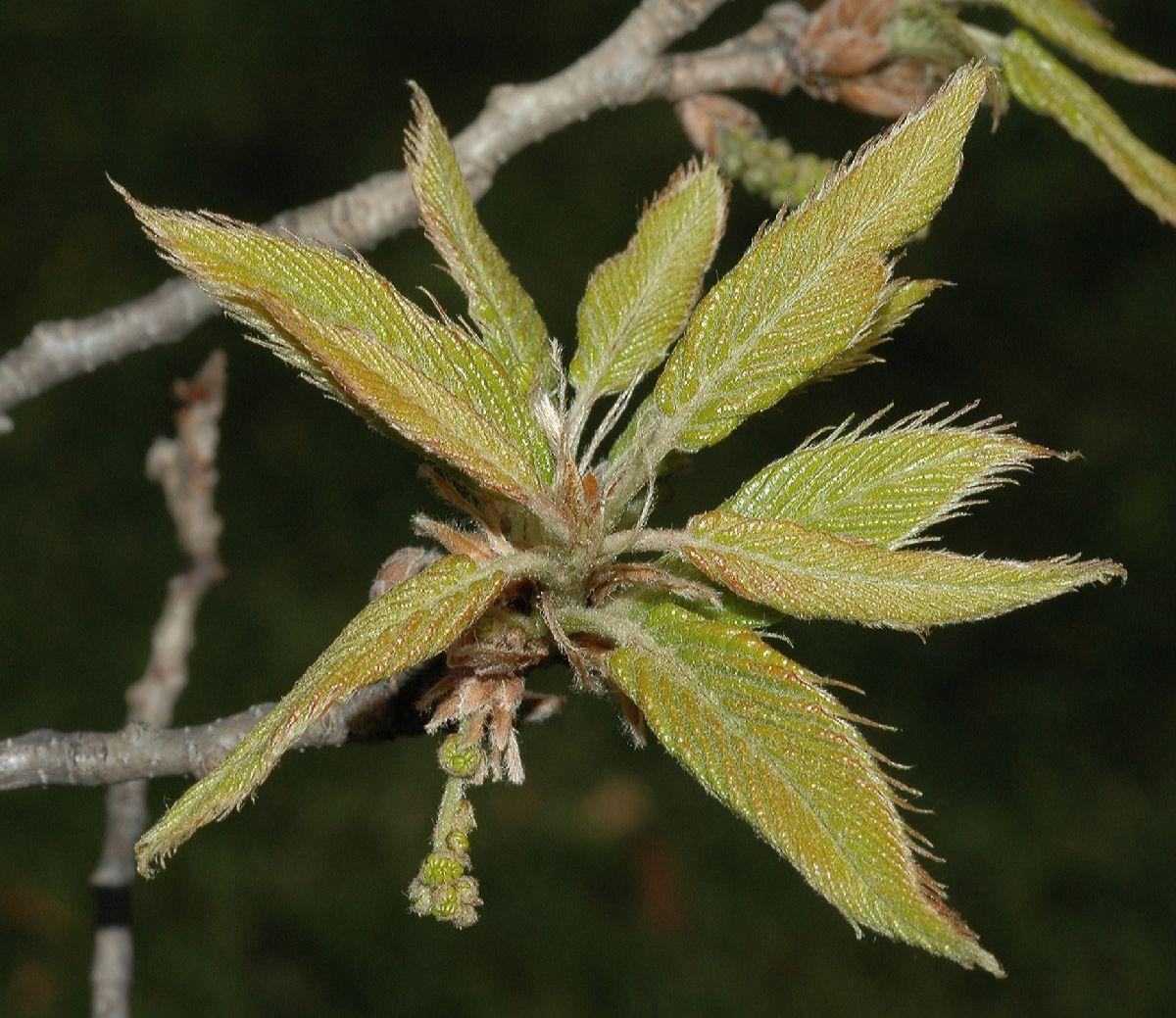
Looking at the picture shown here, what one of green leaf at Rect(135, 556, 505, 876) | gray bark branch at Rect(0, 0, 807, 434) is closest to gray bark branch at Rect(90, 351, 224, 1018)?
gray bark branch at Rect(0, 0, 807, 434)

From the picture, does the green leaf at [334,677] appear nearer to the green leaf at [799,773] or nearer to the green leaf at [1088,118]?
the green leaf at [799,773]

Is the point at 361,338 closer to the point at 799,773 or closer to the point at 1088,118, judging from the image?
the point at 799,773

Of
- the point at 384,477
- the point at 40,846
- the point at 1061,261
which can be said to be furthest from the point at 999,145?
the point at 40,846

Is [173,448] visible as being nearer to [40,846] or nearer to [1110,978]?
[40,846]

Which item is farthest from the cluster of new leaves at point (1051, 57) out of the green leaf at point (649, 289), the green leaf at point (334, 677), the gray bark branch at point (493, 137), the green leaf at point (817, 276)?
the green leaf at point (334, 677)

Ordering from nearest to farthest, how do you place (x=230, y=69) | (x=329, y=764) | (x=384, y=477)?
(x=329, y=764)
(x=384, y=477)
(x=230, y=69)
